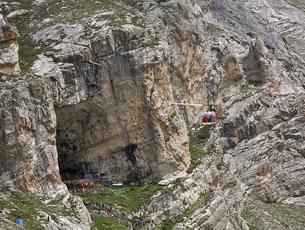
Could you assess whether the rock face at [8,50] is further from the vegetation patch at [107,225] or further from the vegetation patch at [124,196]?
the vegetation patch at [107,225]

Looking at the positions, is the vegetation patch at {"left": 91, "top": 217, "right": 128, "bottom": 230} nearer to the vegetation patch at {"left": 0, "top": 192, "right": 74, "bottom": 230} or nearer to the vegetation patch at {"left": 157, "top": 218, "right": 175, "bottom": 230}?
the vegetation patch at {"left": 0, "top": 192, "right": 74, "bottom": 230}

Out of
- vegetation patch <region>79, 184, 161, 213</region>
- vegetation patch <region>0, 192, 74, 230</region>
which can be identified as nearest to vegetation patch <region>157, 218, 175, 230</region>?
vegetation patch <region>79, 184, 161, 213</region>

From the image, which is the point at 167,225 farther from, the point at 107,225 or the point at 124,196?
the point at 107,225

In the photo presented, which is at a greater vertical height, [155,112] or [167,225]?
[155,112]

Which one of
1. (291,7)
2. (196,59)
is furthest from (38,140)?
(291,7)

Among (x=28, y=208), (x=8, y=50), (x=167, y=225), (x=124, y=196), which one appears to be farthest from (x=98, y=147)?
(x=28, y=208)

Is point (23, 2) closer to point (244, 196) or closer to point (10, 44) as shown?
point (10, 44)
